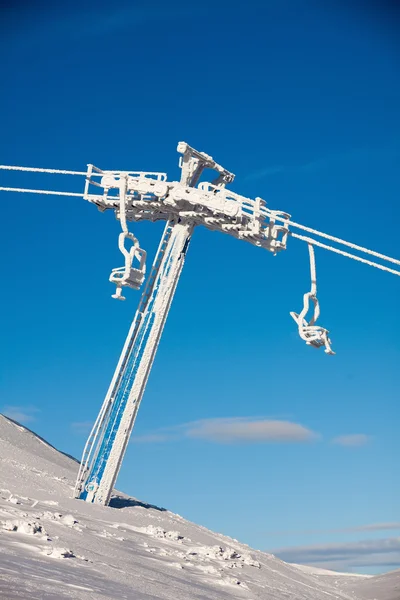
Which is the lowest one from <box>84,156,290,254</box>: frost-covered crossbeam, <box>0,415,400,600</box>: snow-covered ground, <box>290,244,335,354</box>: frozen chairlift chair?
<box>0,415,400,600</box>: snow-covered ground

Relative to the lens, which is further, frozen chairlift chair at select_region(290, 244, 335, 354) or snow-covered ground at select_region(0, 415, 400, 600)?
frozen chairlift chair at select_region(290, 244, 335, 354)

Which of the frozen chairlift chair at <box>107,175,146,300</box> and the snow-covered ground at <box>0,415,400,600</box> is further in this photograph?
the frozen chairlift chair at <box>107,175,146,300</box>

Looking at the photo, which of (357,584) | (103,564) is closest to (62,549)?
(103,564)

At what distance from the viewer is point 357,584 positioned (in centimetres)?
3656

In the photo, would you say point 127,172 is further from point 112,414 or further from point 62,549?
point 62,549

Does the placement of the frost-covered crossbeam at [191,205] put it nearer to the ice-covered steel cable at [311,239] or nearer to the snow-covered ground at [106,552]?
the ice-covered steel cable at [311,239]

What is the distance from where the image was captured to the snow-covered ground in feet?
44.7

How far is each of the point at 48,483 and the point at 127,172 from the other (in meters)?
9.40

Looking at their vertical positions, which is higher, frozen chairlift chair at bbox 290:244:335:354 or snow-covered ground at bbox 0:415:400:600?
frozen chairlift chair at bbox 290:244:335:354

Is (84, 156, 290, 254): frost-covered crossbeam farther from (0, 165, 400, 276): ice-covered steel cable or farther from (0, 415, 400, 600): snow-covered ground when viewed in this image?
(0, 415, 400, 600): snow-covered ground

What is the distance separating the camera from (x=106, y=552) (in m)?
17.7

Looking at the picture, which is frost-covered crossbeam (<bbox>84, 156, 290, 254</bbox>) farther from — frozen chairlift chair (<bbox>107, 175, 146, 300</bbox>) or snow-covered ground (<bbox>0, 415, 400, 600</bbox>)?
snow-covered ground (<bbox>0, 415, 400, 600</bbox>)

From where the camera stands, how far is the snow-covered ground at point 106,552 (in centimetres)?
1361

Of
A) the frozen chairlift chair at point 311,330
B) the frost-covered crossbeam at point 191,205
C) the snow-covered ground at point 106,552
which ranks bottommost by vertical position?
the snow-covered ground at point 106,552
